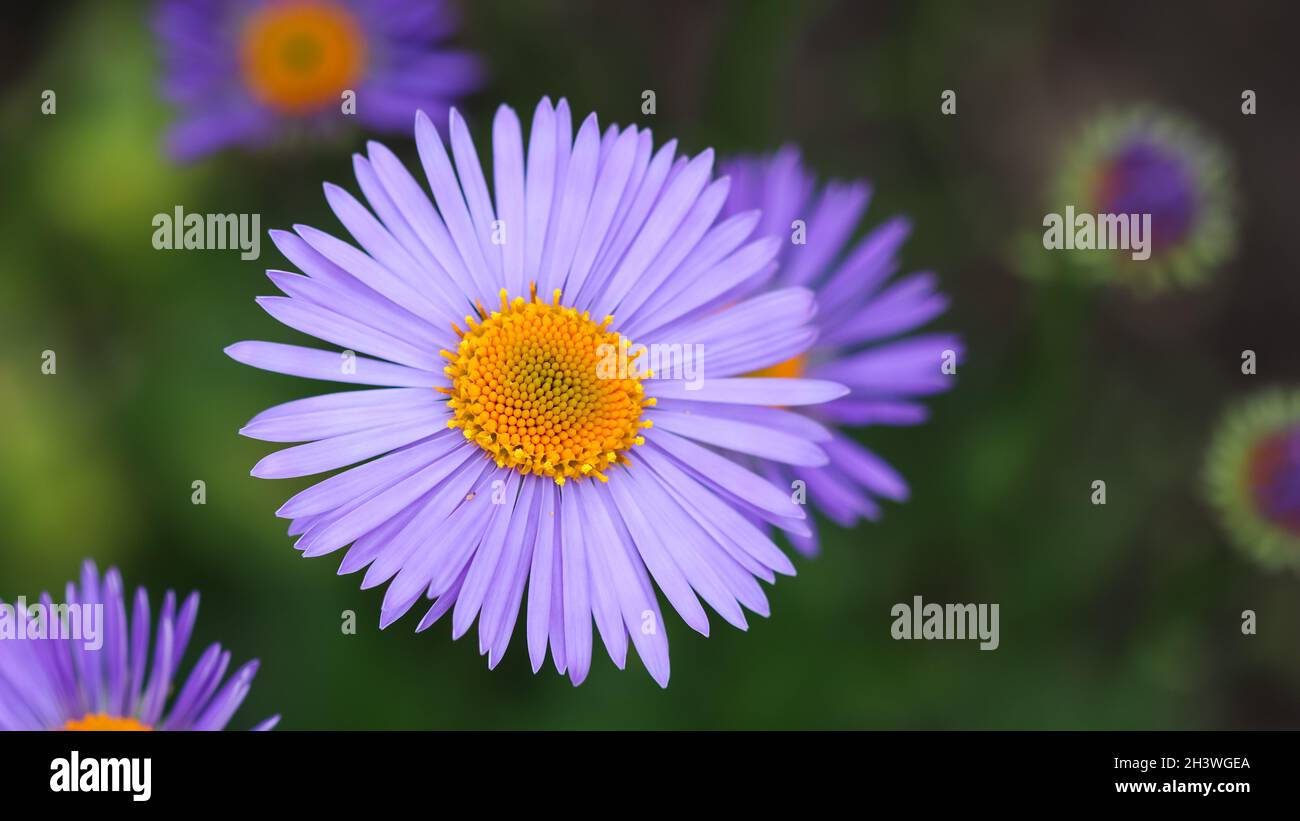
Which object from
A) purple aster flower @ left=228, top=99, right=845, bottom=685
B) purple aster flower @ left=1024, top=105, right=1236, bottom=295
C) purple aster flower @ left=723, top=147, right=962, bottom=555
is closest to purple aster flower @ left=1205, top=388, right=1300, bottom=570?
purple aster flower @ left=1024, top=105, right=1236, bottom=295

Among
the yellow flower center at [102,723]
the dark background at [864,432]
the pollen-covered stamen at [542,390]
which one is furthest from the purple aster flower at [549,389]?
the dark background at [864,432]

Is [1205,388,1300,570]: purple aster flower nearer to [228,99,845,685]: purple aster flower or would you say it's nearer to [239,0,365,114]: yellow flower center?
[228,99,845,685]: purple aster flower

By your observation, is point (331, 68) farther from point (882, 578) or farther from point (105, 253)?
point (882, 578)

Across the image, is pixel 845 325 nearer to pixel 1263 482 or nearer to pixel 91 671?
pixel 1263 482

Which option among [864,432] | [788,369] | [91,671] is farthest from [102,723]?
[864,432]

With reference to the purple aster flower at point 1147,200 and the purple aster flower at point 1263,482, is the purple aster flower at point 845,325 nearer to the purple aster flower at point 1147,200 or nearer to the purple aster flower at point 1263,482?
the purple aster flower at point 1147,200
